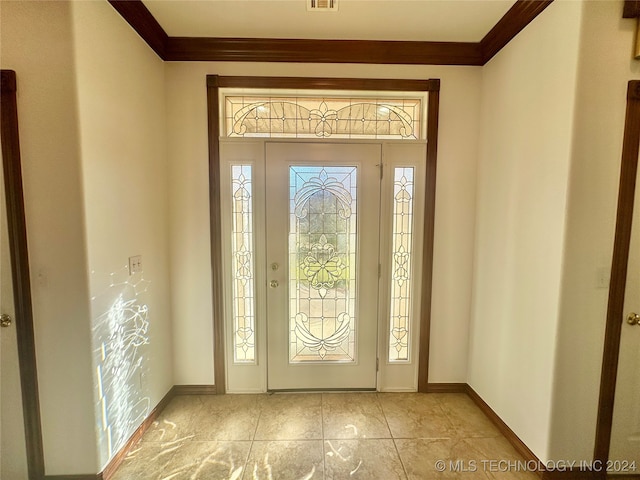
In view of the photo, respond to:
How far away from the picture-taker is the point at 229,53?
203 cm

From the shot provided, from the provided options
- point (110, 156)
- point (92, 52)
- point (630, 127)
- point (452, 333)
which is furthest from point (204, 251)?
point (630, 127)

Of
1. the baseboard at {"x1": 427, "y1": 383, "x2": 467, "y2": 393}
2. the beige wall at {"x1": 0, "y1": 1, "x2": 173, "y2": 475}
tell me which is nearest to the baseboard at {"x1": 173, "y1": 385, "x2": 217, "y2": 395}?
the beige wall at {"x1": 0, "y1": 1, "x2": 173, "y2": 475}

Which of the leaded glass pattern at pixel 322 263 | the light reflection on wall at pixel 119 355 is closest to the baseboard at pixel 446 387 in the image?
the leaded glass pattern at pixel 322 263

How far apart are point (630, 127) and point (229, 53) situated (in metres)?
2.55

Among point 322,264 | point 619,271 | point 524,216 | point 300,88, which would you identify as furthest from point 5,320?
point 619,271

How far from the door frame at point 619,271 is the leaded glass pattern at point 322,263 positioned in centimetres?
152

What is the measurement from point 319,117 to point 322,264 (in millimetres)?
1212

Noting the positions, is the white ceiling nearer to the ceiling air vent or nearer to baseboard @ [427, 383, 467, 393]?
the ceiling air vent

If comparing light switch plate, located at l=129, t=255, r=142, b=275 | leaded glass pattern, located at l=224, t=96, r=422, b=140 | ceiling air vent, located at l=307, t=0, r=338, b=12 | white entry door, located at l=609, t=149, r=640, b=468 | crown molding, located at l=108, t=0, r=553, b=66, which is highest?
ceiling air vent, located at l=307, t=0, r=338, b=12

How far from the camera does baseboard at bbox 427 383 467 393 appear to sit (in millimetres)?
2279

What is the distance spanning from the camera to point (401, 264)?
2.24 metres

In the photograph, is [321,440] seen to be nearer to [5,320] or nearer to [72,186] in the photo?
[5,320]

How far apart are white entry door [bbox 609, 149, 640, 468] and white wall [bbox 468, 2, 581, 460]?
40 cm

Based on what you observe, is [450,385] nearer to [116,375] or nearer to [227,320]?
[227,320]
